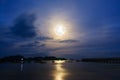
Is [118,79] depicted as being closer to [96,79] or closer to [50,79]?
[96,79]

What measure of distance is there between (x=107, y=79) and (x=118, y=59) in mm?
142568

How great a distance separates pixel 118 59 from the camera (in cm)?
18338

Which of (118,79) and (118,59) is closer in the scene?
(118,79)

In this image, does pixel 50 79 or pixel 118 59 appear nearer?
pixel 50 79

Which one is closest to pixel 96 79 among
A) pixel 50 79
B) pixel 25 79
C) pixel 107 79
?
pixel 107 79

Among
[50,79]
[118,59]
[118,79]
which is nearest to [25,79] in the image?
[50,79]

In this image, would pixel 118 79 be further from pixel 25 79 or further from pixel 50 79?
pixel 25 79

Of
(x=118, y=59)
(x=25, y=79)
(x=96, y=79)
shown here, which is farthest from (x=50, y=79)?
(x=118, y=59)

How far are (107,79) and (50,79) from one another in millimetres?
10347

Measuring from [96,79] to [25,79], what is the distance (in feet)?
42.5

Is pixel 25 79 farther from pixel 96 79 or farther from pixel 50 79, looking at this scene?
pixel 96 79

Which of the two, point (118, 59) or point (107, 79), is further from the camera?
point (118, 59)

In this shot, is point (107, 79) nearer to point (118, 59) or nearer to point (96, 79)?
point (96, 79)

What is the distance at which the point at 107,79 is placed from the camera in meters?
45.2
